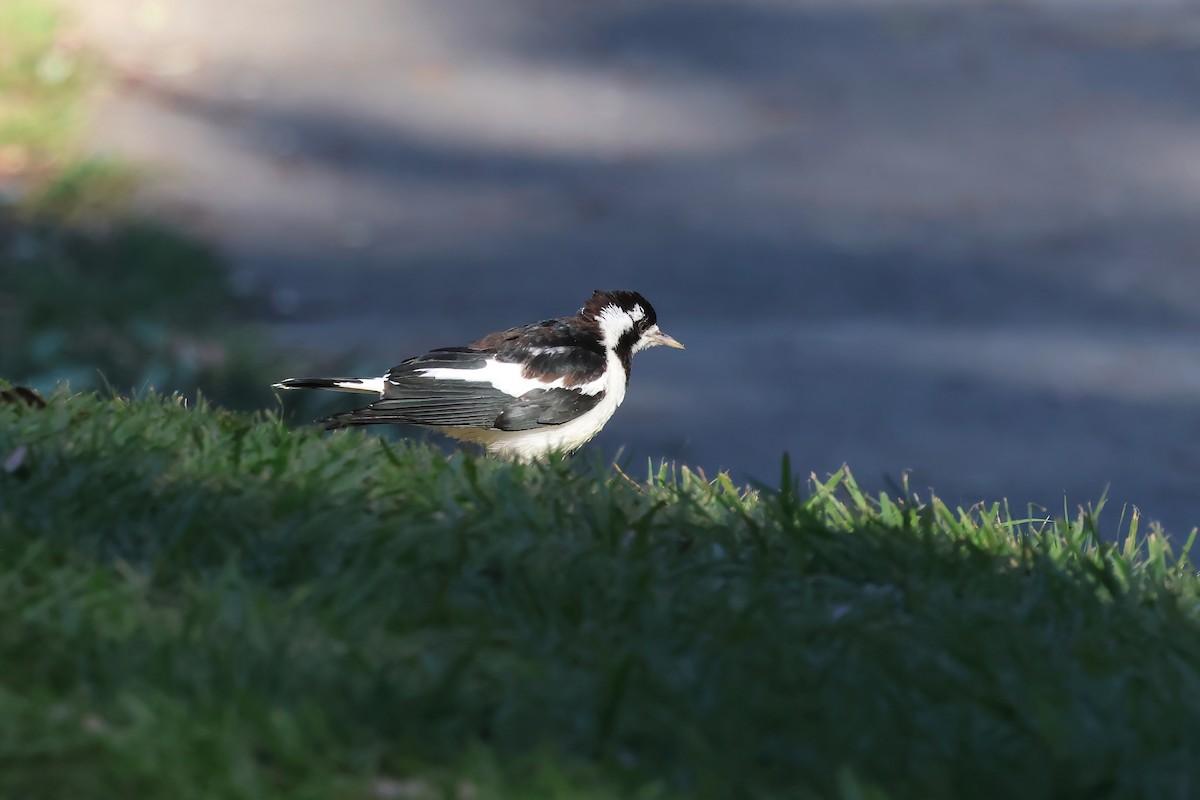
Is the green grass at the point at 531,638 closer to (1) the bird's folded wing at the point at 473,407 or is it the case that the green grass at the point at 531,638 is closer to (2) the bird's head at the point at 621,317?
(1) the bird's folded wing at the point at 473,407

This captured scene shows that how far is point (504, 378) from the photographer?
5.84 meters

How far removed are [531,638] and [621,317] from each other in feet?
9.09

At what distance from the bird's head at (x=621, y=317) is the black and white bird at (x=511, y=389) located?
10 centimetres

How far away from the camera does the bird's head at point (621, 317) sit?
6273mm

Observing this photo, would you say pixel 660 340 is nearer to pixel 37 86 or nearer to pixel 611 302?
pixel 611 302

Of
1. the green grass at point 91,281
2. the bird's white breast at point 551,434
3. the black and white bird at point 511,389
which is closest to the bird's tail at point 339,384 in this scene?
the black and white bird at point 511,389

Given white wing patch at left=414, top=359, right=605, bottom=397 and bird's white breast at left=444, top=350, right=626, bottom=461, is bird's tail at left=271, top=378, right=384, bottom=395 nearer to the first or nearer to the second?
white wing patch at left=414, top=359, right=605, bottom=397

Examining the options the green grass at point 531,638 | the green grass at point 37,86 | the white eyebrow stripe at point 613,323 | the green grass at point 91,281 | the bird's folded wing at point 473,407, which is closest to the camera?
the green grass at point 531,638

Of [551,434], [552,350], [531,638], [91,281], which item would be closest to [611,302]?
[552,350]

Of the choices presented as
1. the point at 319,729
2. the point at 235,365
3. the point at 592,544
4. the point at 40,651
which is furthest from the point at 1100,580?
the point at 235,365

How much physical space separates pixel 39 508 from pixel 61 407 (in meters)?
1.02

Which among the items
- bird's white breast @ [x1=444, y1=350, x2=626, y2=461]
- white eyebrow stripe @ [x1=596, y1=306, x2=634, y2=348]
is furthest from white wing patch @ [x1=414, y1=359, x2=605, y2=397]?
white eyebrow stripe @ [x1=596, y1=306, x2=634, y2=348]

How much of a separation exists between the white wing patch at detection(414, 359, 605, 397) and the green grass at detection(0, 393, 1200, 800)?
2.72 ft

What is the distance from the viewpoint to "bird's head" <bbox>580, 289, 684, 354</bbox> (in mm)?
6273
